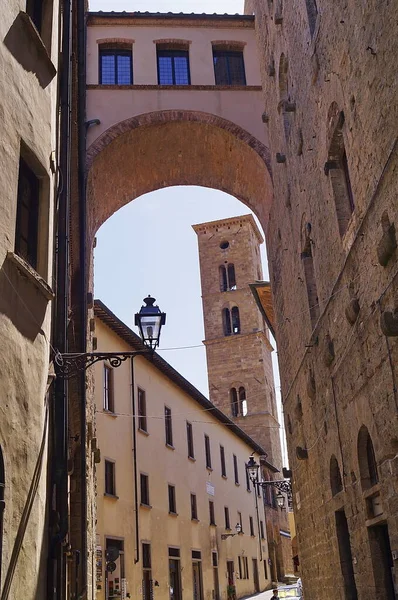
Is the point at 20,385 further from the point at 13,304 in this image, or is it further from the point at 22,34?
the point at 22,34

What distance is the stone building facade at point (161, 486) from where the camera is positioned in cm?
1772

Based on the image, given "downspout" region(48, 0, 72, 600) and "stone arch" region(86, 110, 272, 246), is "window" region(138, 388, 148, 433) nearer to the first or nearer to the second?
"stone arch" region(86, 110, 272, 246)

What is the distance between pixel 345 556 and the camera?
10.1 m

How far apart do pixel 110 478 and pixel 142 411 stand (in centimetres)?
377

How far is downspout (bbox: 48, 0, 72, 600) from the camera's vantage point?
25.4 ft

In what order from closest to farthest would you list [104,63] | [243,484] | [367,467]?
[367,467], [104,63], [243,484]

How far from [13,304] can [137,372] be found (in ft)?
48.8

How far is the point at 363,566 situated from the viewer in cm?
884

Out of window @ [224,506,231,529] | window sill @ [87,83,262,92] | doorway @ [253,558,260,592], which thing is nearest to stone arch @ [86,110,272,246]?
window sill @ [87,83,262,92]

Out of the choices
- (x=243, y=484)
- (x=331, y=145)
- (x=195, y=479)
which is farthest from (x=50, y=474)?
(x=243, y=484)

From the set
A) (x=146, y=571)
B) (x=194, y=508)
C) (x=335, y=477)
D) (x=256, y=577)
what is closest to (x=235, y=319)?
(x=256, y=577)

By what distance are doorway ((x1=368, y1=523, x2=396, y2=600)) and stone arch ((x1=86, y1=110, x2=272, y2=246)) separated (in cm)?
962

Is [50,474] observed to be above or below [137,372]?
below

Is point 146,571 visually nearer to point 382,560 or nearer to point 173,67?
point 382,560
